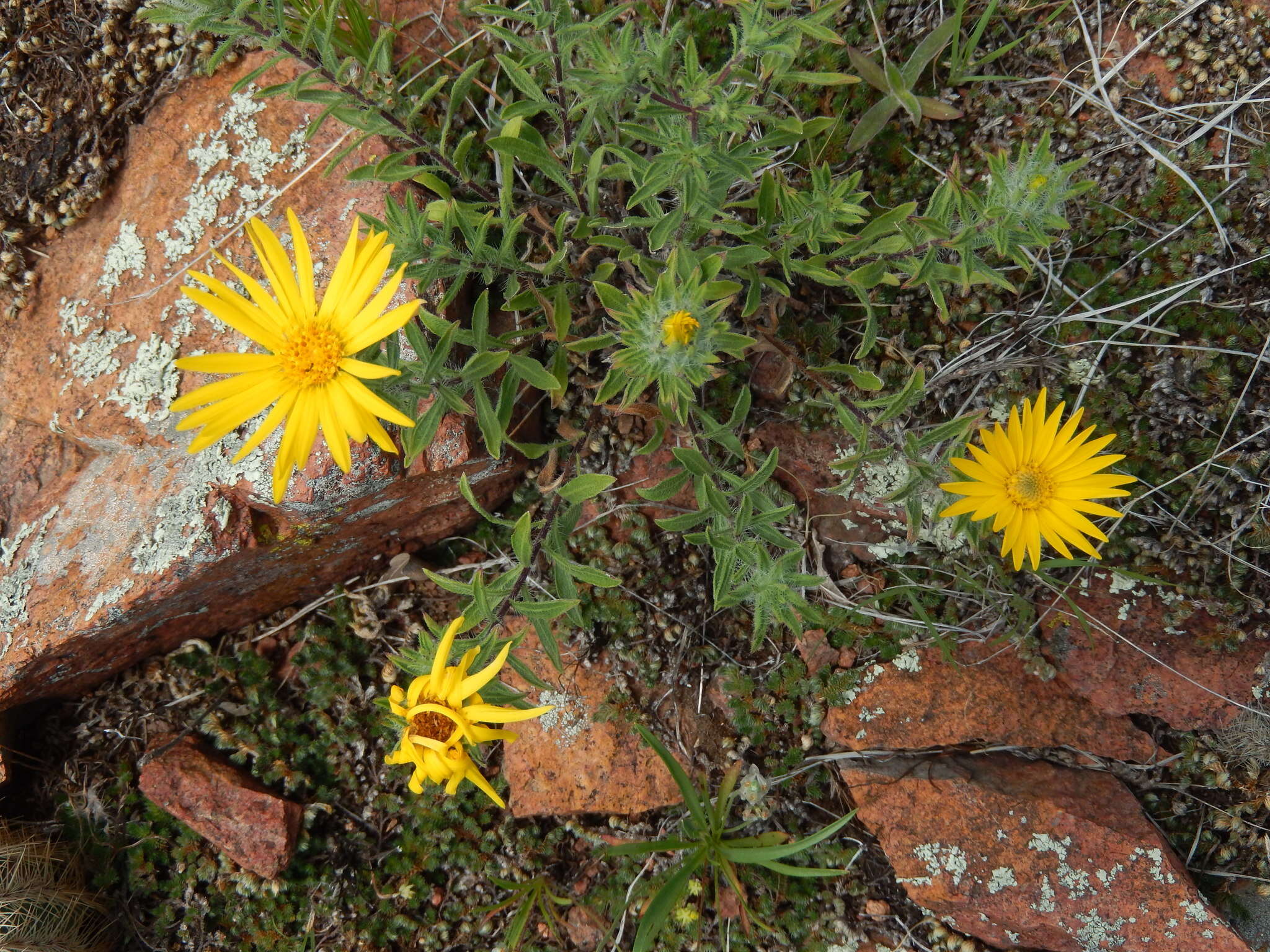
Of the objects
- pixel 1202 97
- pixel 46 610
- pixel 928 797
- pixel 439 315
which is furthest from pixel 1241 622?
pixel 46 610

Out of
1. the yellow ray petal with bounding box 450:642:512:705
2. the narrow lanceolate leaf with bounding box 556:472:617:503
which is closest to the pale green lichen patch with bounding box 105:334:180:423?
the narrow lanceolate leaf with bounding box 556:472:617:503

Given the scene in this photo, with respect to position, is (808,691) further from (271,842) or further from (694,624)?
(271,842)

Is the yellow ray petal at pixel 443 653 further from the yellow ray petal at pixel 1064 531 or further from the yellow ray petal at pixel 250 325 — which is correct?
the yellow ray petal at pixel 1064 531

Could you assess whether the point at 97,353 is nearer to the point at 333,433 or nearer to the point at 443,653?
the point at 333,433

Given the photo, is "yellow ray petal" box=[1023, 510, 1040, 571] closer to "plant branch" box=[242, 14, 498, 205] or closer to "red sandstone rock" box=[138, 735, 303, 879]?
"plant branch" box=[242, 14, 498, 205]

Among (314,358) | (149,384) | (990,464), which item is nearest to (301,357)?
(314,358)
